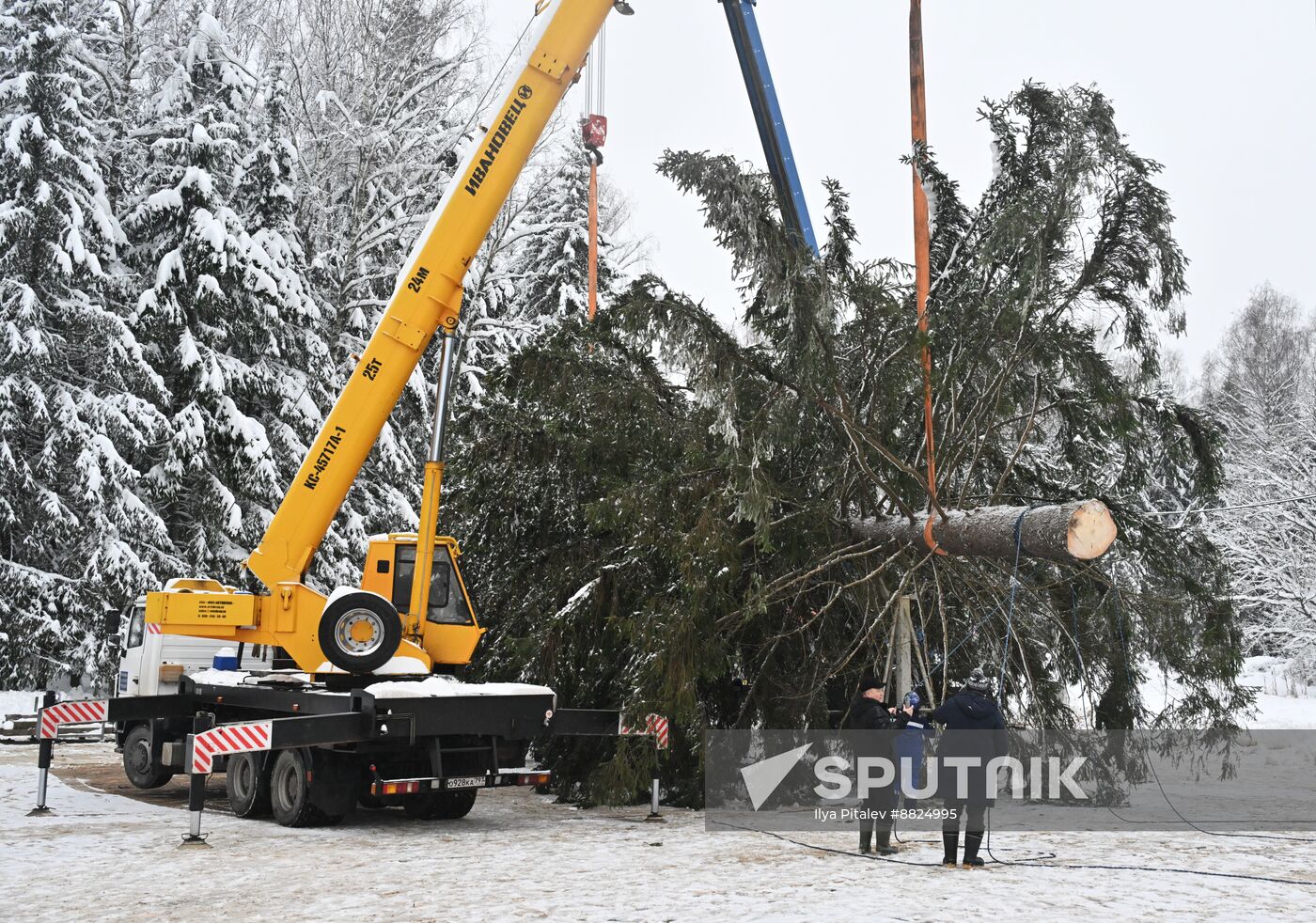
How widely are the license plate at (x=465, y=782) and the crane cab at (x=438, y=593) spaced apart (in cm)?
146

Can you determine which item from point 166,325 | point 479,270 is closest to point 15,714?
point 166,325

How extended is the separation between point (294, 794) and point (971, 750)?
5.49 metres

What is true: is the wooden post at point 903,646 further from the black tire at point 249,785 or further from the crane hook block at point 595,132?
the crane hook block at point 595,132

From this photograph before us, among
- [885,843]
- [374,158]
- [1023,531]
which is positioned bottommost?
[885,843]

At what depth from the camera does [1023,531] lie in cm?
855

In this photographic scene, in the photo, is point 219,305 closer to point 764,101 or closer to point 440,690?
point 764,101

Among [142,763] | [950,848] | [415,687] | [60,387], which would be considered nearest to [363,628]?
[415,687]

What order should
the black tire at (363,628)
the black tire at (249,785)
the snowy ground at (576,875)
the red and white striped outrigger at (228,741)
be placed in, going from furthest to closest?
the black tire at (249,785)
the black tire at (363,628)
the red and white striped outrigger at (228,741)
the snowy ground at (576,875)

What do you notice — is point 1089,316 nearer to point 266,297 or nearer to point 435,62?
point 266,297

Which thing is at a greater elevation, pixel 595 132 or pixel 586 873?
pixel 595 132

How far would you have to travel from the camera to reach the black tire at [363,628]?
9844 millimetres

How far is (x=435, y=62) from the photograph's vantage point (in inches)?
973

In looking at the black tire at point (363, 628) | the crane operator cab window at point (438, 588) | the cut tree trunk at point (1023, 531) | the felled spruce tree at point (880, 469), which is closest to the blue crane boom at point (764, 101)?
the felled spruce tree at point (880, 469)

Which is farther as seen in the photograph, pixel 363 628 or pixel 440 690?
pixel 363 628
